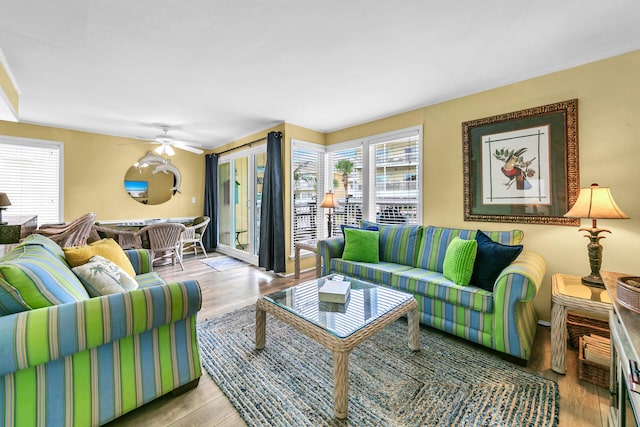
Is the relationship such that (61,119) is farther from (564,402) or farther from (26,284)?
(564,402)

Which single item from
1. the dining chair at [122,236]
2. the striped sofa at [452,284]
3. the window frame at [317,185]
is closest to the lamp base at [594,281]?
the striped sofa at [452,284]

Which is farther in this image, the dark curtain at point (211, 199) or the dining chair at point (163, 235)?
the dark curtain at point (211, 199)

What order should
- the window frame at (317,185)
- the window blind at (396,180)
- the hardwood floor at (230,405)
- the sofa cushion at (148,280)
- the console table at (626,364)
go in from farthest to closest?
the window frame at (317,185)
the window blind at (396,180)
the sofa cushion at (148,280)
the hardwood floor at (230,405)
the console table at (626,364)

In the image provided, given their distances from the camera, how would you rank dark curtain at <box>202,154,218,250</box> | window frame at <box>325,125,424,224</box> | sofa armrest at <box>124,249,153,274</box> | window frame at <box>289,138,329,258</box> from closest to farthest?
1. sofa armrest at <box>124,249,153,274</box>
2. window frame at <box>325,125,424,224</box>
3. window frame at <box>289,138,329,258</box>
4. dark curtain at <box>202,154,218,250</box>

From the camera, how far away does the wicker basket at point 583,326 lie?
1.89m

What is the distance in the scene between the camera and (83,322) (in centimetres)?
122

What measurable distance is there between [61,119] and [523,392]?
20.0ft

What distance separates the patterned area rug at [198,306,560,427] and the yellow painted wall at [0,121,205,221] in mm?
3992

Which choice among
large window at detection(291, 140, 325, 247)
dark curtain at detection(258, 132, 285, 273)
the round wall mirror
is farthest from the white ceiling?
the round wall mirror

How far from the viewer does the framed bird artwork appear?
7.63 ft

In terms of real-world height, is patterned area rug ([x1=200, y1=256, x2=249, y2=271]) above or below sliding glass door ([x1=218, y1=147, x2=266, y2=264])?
below

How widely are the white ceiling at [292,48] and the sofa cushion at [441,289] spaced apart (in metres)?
Result: 1.93

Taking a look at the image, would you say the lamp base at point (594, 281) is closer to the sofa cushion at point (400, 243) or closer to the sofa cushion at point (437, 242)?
the sofa cushion at point (437, 242)

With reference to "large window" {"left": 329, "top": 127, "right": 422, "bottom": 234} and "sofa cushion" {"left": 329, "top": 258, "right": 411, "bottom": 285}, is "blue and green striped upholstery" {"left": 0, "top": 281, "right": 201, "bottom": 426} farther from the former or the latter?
"large window" {"left": 329, "top": 127, "right": 422, "bottom": 234}
